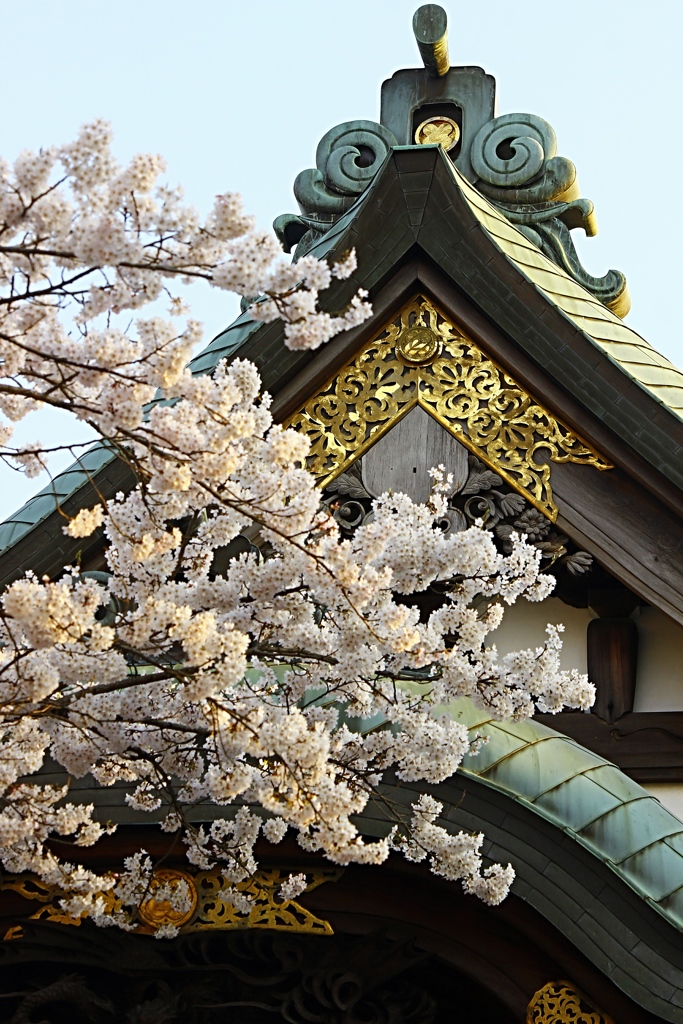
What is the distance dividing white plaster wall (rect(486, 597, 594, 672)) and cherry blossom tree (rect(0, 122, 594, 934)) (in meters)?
1.05

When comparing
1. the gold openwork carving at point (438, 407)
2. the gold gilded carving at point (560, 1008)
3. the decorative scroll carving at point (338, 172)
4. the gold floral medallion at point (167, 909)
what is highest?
the decorative scroll carving at point (338, 172)

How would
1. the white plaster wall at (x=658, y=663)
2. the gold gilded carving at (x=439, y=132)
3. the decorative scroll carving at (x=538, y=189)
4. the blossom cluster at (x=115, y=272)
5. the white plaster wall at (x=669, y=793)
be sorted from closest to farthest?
the blossom cluster at (x=115, y=272)
the white plaster wall at (x=669, y=793)
the white plaster wall at (x=658, y=663)
the decorative scroll carving at (x=538, y=189)
the gold gilded carving at (x=439, y=132)

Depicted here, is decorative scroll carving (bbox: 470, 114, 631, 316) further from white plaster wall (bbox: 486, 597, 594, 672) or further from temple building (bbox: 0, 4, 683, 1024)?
white plaster wall (bbox: 486, 597, 594, 672)

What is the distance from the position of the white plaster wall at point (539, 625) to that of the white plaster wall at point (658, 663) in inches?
8.5

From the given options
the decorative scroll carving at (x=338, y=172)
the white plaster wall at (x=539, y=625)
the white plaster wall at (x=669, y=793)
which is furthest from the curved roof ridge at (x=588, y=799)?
the decorative scroll carving at (x=338, y=172)

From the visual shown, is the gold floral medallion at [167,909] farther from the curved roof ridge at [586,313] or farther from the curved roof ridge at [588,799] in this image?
the curved roof ridge at [586,313]

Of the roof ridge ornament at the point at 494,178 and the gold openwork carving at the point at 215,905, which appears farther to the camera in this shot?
the roof ridge ornament at the point at 494,178

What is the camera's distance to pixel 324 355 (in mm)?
6117

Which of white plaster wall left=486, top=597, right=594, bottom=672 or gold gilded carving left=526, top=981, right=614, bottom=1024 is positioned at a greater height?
white plaster wall left=486, top=597, right=594, bottom=672

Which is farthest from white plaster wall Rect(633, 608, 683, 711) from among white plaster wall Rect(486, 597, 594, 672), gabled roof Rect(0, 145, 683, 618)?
gabled roof Rect(0, 145, 683, 618)

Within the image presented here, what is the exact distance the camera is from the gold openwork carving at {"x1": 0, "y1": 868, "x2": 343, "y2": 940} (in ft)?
17.1

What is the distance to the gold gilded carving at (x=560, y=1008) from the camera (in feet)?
16.5

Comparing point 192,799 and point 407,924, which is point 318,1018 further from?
point 192,799

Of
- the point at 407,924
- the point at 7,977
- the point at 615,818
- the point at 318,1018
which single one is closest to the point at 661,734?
the point at 615,818
